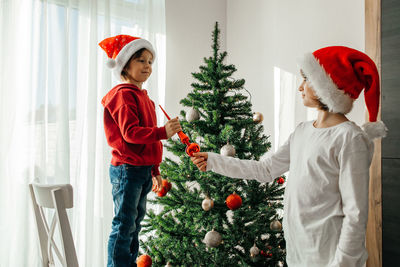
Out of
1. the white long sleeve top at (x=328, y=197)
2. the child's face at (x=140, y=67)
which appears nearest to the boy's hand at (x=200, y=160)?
the white long sleeve top at (x=328, y=197)

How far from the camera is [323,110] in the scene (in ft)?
4.07

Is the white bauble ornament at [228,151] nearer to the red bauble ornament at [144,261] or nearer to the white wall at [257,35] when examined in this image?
the red bauble ornament at [144,261]

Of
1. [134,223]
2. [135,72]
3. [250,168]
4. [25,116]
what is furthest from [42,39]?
[250,168]

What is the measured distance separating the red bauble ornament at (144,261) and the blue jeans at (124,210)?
8cm

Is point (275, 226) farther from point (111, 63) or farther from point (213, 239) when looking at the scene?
point (111, 63)

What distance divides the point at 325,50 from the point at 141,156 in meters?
0.88

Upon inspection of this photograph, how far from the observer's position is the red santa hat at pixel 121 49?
153 centimetres

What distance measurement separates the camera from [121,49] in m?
1.57

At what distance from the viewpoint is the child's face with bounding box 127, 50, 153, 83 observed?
1561 millimetres

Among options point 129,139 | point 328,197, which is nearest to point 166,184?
point 129,139

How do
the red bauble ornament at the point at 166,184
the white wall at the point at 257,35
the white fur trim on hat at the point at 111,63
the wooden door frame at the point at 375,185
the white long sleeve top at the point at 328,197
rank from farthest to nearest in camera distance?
the white wall at the point at 257,35 → the wooden door frame at the point at 375,185 → the red bauble ornament at the point at 166,184 → the white fur trim on hat at the point at 111,63 → the white long sleeve top at the point at 328,197

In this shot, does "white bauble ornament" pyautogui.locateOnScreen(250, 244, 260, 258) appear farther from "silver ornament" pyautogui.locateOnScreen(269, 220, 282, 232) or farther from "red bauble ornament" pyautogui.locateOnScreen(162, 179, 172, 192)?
"red bauble ornament" pyautogui.locateOnScreen(162, 179, 172, 192)

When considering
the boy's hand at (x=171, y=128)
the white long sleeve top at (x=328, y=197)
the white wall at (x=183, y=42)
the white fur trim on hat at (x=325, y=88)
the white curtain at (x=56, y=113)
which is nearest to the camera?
the white long sleeve top at (x=328, y=197)

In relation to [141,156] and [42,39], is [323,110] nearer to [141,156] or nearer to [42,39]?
[141,156]
